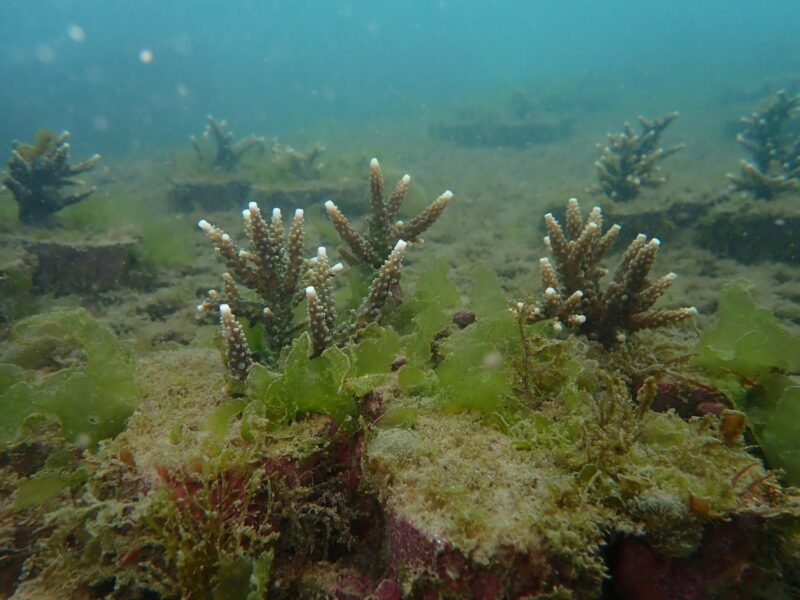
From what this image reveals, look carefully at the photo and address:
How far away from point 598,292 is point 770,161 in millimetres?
7597

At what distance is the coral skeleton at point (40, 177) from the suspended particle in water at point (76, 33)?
250 feet

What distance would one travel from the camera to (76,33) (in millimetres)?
67625

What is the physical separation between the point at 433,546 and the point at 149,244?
21.2ft

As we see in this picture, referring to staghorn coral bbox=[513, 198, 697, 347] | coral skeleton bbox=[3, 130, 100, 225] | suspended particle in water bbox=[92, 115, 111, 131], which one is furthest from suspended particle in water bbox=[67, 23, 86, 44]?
staghorn coral bbox=[513, 198, 697, 347]

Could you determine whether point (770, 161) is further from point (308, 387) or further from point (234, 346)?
point (234, 346)

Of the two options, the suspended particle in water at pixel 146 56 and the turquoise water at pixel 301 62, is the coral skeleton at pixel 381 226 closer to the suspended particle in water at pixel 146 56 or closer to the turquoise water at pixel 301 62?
the turquoise water at pixel 301 62

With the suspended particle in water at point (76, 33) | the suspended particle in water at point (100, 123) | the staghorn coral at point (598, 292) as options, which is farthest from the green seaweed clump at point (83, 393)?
the suspended particle in water at point (76, 33)

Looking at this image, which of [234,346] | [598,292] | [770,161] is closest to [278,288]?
[234,346]

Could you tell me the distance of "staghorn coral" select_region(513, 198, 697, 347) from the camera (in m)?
3.04

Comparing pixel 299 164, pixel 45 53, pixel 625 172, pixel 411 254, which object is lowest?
pixel 411 254

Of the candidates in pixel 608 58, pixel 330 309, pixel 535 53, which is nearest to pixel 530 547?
pixel 330 309

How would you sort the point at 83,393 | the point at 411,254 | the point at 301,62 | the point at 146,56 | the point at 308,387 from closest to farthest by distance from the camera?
the point at 308,387 < the point at 83,393 < the point at 411,254 < the point at 146,56 < the point at 301,62

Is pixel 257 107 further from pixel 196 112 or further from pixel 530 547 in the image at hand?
pixel 530 547

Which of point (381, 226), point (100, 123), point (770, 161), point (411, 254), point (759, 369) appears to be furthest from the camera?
point (100, 123)
